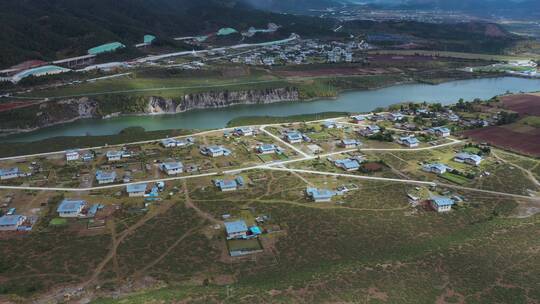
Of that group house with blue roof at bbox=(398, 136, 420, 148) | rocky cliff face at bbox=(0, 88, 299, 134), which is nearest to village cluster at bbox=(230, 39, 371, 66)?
rocky cliff face at bbox=(0, 88, 299, 134)

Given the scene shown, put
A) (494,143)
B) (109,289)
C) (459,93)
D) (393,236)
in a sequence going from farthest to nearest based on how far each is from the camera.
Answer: (459,93)
(494,143)
(393,236)
(109,289)

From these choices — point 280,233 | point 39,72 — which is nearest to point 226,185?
point 280,233

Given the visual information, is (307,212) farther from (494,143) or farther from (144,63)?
(144,63)

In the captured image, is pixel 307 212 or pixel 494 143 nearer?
pixel 307 212

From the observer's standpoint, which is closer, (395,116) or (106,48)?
(395,116)

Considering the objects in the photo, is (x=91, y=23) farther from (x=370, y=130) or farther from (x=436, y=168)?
(x=436, y=168)

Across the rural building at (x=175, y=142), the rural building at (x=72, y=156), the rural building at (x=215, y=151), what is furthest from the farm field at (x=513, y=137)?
the rural building at (x=72, y=156)

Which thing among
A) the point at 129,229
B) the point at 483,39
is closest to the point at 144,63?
the point at 129,229

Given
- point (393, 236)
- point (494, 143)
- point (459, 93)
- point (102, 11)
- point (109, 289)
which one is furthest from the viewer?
point (102, 11)
